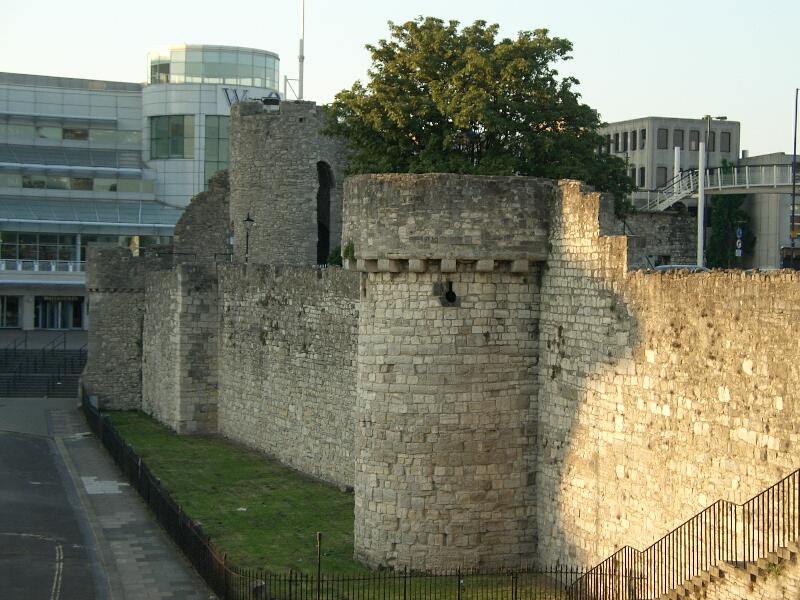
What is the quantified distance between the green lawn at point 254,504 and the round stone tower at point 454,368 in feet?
6.32

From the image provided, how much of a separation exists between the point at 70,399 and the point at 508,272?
3411 cm

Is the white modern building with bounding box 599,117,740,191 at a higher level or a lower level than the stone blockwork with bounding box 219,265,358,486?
higher

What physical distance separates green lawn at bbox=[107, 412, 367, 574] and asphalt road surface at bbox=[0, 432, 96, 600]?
7.84 ft

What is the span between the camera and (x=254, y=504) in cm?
2859

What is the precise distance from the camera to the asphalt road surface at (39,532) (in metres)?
23.2

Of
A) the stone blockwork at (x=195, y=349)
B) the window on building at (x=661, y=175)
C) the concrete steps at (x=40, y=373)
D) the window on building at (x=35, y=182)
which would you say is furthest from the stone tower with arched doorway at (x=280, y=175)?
the window on building at (x=35, y=182)

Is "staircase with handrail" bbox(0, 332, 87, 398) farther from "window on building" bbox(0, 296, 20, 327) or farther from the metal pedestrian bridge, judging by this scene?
the metal pedestrian bridge

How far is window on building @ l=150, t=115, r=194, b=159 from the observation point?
8269cm

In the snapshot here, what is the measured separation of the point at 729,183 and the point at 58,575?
28435mm

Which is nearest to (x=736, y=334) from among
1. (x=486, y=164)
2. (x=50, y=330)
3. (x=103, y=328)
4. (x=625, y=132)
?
(x=486, y=164)

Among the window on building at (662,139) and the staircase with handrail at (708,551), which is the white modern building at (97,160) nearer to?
the window on building at (662,139)

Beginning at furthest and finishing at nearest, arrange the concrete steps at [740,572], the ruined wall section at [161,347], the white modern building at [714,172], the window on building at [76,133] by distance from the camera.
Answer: the window on building at [76,133] → the white modern building at [714,172] → the ruined wall section at [161,347] → the concrete steps at [740,572]

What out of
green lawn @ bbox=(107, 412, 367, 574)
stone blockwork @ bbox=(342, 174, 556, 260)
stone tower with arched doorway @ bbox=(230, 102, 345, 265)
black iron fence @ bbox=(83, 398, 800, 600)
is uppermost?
stone tower with arched doorway @ bbox=(230, 102, 345, 265)

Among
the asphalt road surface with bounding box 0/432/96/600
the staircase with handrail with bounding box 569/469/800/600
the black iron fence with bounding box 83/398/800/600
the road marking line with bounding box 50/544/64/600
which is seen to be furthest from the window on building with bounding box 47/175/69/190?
the staircase with handrail with bounding box 569/469/800/600
